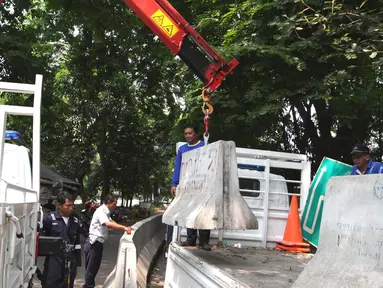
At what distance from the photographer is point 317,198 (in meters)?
5.58

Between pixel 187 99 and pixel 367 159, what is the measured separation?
557cm

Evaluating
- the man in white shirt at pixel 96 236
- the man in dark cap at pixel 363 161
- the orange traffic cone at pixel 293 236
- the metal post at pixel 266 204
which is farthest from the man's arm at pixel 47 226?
the man in dark cap at pixel 363 161

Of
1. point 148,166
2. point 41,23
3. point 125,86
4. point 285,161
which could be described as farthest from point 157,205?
point 285,161

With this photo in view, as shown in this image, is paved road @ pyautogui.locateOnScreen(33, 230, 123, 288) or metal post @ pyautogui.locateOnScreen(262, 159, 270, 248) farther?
paved road @ pyautogui.locateOnScreen(33, 230, 123, 288)

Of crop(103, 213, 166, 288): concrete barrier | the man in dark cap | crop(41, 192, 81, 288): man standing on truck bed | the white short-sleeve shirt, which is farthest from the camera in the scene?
the white short-sleeve shirt

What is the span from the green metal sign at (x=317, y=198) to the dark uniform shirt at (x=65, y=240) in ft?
9.68

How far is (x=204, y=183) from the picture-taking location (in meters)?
4.25

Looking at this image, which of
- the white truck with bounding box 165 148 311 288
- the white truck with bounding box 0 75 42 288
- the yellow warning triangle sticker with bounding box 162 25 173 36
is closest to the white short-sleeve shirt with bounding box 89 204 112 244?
the white truck with bounding box 0 75 42 288

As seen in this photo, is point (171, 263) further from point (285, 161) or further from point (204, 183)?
point (285, 161)

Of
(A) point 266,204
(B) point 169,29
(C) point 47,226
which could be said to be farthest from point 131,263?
(B) point 169,29

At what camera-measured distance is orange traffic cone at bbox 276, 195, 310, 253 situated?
5273 mm

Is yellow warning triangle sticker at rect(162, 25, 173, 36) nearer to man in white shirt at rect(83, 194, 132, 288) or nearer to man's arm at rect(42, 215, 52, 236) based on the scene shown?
man in white shirt at rect(83, 194, 132, 288)

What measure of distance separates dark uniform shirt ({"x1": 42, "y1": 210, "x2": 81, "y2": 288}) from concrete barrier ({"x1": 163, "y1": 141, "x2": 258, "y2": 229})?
1724mm

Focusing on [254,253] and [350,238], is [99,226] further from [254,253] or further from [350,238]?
[350,238]
